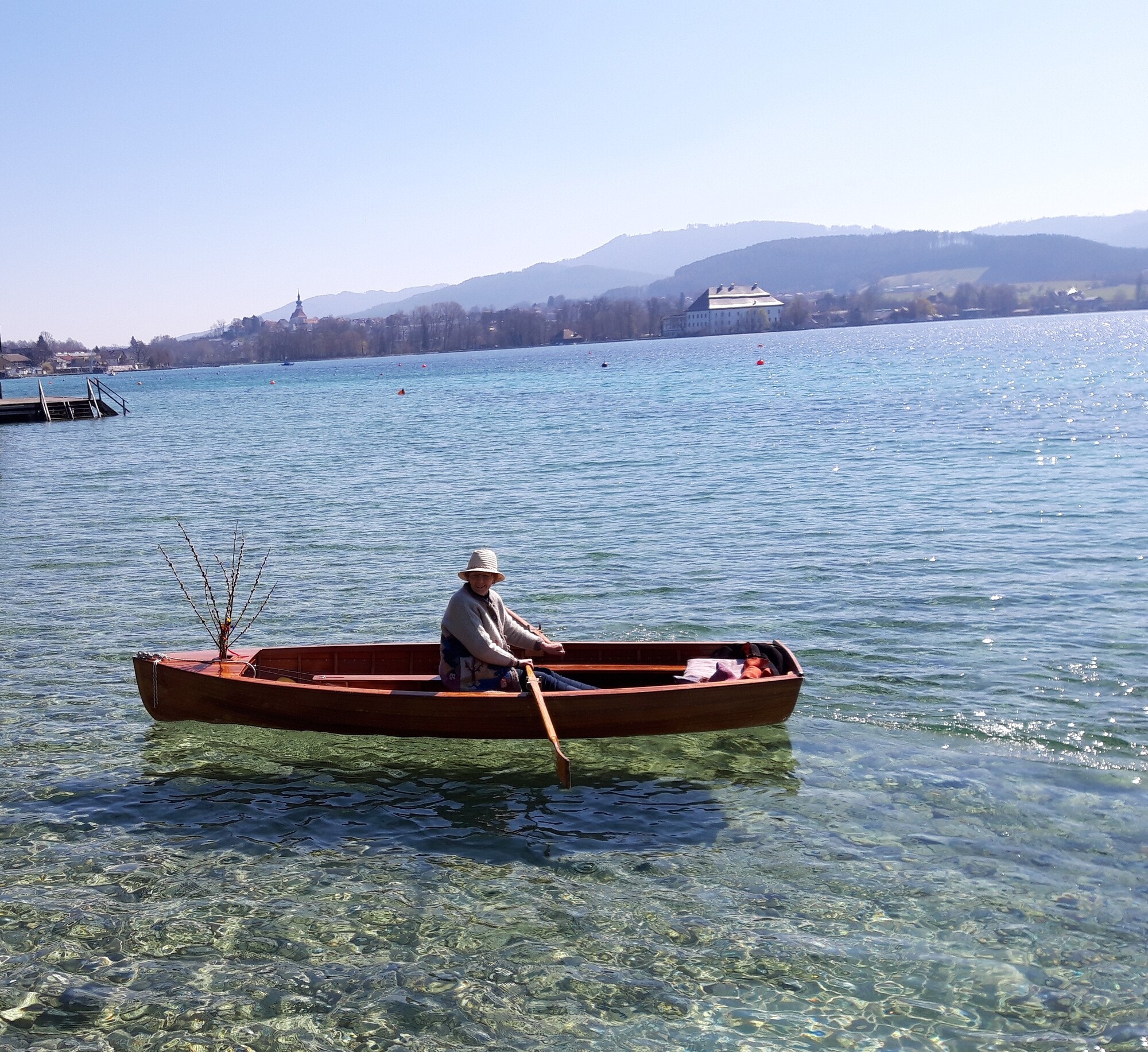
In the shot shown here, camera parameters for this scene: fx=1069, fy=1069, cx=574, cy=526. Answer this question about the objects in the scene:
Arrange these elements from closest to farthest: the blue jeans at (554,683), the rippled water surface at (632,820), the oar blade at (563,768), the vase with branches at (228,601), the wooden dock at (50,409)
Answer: the rippled water surface at (632,820), the oar blade at (563,768), the blue jeans at (554,683), the vase with branches at (228,601), the wooden dock at (50,409)

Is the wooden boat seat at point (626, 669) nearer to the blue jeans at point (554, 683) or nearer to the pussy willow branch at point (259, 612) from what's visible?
the blue jeans at point (554, 683)

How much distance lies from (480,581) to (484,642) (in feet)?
1.95

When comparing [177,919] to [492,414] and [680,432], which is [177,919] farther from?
[492,414]

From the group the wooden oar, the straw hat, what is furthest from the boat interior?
the straw hat

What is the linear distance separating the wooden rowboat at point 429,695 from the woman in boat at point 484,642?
0.27m

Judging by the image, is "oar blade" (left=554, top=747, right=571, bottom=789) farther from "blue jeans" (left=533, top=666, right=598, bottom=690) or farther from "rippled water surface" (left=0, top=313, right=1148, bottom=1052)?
"blue jeans" (left=533, top=666, right=598, bottom=690)

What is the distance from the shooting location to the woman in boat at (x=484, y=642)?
10383 millimetres

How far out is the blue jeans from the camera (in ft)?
35.7

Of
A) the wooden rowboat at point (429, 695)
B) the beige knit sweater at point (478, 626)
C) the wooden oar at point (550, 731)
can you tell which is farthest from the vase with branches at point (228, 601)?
the wooden oar at point (550, 731)

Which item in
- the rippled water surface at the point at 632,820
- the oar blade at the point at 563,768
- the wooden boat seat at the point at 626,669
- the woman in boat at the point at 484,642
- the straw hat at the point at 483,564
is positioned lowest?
the rippled water surface at the point at 632,820

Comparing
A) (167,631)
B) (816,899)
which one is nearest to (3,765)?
(167,631)

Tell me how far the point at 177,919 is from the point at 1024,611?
1206 centimetres

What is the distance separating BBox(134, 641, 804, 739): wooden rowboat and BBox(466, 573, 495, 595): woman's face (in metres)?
1.01

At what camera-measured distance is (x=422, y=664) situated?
12.2m
